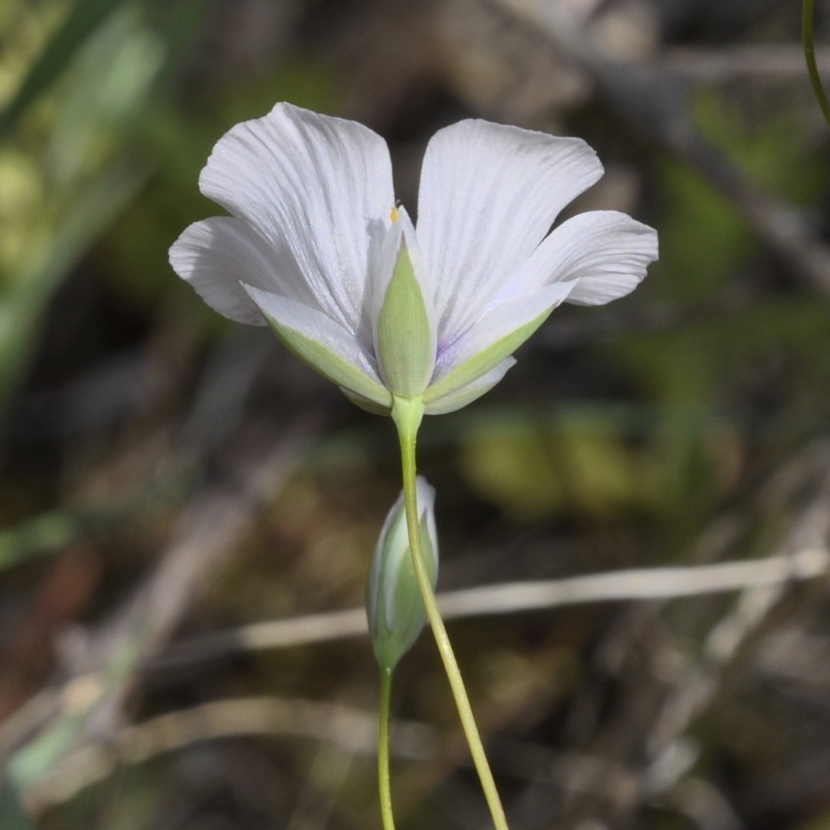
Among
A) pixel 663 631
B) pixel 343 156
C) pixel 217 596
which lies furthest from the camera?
pixel 217 596

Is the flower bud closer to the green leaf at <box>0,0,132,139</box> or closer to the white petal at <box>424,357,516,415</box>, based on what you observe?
the white petal at <box>424,357,516,415</box>

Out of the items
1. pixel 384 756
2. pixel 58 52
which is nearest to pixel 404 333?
pixel 384 756

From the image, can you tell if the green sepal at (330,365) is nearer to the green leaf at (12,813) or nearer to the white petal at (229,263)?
the white petal at (229,263)

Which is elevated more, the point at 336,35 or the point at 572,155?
the point at 336,35

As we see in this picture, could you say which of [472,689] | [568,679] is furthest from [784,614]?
[472,689]

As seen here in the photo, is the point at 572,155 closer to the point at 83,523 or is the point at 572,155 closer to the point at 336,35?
the point at 83,523

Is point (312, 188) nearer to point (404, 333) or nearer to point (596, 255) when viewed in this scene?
point (404, 333)

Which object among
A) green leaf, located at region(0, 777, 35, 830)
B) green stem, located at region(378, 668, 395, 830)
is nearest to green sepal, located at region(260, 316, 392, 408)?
green stem, located at region(378, 668, 395, 830)
